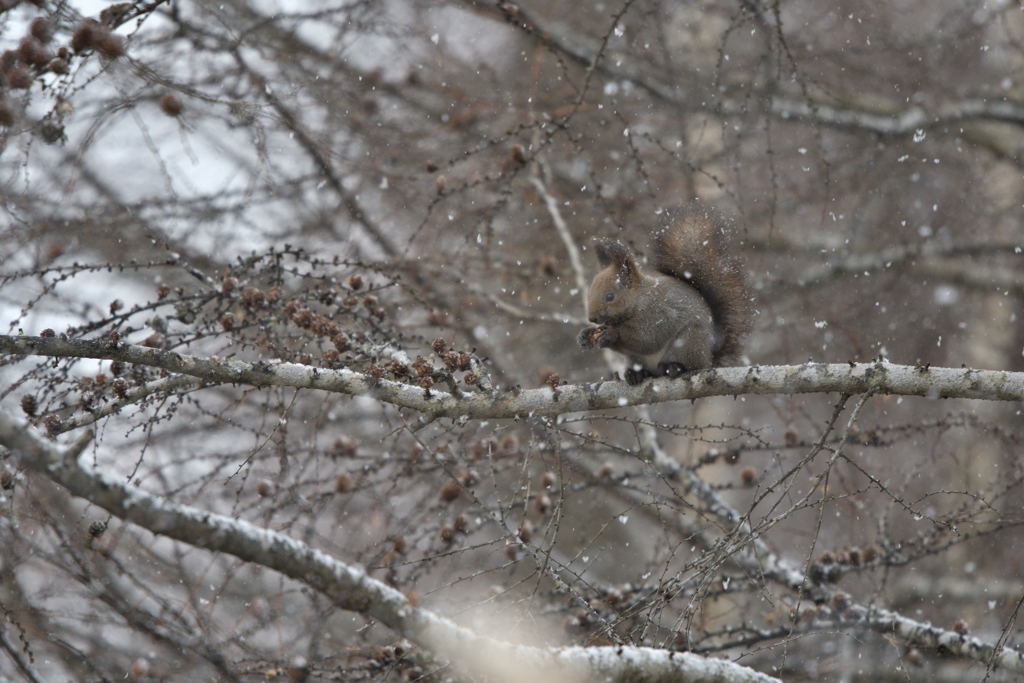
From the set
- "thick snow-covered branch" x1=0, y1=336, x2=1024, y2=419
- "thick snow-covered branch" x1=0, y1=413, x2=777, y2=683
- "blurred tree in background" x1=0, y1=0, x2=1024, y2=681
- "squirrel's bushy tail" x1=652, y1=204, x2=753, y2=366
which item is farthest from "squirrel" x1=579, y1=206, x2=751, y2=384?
"thick snow-covered branch" x1=0, y1=413, x2=777, y2=683

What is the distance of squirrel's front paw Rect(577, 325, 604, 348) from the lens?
11.2 ft

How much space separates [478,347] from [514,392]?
222 cm

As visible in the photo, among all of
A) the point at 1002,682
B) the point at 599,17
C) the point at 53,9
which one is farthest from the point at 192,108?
the point at 1002,682

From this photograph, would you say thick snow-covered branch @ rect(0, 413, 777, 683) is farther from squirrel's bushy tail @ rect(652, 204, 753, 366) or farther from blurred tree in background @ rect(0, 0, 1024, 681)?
squirrel's bushy tail @ rect(652, 204, 753, 366)

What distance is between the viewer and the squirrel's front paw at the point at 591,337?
11.2 ft

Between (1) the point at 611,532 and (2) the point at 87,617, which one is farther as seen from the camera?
(1) the point at 611,532

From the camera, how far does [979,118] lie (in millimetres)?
6102

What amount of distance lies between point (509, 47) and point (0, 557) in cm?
569

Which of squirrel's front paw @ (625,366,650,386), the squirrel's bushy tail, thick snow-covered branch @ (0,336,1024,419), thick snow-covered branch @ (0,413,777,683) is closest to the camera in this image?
thick snow-covered branch @ (0,413,777,683)

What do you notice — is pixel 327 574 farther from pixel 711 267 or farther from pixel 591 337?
pixel 711 267

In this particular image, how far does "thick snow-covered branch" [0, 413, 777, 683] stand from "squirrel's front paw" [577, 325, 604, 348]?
A: 1.44 meters

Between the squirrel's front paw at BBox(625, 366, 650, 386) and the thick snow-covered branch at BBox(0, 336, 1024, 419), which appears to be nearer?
the thick snow-covered branch at BBox(0, 336, 1024, 419)

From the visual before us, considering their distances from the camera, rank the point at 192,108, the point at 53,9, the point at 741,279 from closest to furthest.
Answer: the point at 53,9
the point at 741,279
the point at 192,108

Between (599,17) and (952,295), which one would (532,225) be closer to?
(599,17)
